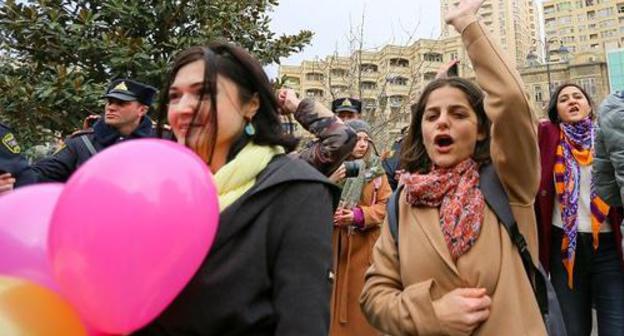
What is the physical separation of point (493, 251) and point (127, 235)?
4.04 feet

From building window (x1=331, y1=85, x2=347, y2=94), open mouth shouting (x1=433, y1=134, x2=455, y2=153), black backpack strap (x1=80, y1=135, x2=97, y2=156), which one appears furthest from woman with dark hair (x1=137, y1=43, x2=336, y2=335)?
building window (x1=331, y1=85, x2=347, y2=94)

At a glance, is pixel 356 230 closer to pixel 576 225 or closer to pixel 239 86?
pixel 576 225

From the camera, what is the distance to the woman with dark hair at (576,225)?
335 centimetres

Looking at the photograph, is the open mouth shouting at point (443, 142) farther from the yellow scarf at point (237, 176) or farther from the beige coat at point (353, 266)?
the beige coat at point (353, 266)

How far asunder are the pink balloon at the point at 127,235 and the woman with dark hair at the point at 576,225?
9.77 feet

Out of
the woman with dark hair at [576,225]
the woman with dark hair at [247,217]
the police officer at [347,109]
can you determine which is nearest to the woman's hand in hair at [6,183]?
the woman with dark hair at [247,217]

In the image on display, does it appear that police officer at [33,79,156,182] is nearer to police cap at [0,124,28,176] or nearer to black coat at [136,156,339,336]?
police cap at [0,124,28,176]

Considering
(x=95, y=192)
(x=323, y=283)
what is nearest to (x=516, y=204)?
(x=323, y=283)

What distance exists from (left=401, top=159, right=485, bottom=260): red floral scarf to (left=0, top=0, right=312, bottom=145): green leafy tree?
4175 millimetres

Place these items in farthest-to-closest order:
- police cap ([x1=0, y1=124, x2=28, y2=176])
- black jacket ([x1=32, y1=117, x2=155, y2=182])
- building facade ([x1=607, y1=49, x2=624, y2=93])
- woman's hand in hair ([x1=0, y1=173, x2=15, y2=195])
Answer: building facade ([x1=607, y1=49, x2=624, y2=93])
black jacket ([x1=32, y1=117, x2=155, y2=182])
police cap ([x1=0, y1=124, x2=28, y2=176])
woman's hand in hair ([x1=0, y1=173, x2=15, y2=195])

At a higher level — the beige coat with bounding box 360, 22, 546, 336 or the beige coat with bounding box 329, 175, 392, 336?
the beige coat with bounding box 360, 22, 546, 336

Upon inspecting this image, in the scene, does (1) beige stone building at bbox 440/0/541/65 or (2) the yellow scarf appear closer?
(2) the yellow scarf

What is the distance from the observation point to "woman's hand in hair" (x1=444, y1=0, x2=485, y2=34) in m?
1.88

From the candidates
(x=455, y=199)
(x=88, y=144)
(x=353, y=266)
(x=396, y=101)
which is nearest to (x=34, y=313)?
(x=455, y=199)
